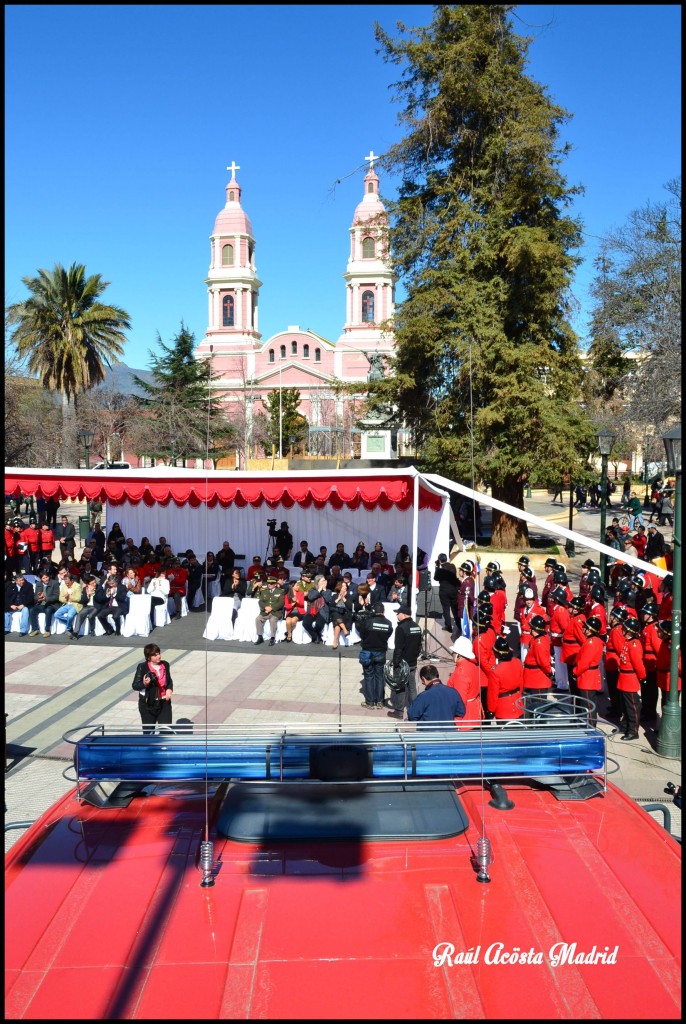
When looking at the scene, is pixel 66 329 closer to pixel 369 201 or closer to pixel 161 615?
Result: pixel 161 615

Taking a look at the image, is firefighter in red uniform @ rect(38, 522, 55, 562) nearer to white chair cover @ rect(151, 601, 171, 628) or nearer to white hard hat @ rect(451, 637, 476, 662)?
white chair cover @ rect(151, 601, 171, 628)

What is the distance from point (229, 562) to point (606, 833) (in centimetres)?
1465

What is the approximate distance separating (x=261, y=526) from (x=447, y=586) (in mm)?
6534

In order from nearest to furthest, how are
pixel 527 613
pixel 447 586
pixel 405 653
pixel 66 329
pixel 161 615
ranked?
pixel 405 653 → pixel 527 613 → pixel 447 586 → pixel 161 615 → pixel 66 329

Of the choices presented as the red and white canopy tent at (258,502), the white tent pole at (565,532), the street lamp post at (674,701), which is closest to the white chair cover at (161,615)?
the red and white canopy tent at (258,502)

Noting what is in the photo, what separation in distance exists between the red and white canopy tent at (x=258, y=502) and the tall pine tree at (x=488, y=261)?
5.76 m

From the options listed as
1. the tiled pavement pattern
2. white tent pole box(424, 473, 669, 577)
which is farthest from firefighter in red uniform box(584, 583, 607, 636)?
the tiled pavement pattern

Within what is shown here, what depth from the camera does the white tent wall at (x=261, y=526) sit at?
18.1 m

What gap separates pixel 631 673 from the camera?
898 cm

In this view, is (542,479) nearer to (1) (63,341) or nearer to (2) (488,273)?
(2) (488,273)

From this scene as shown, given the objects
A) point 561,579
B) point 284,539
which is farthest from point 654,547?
point 284,539

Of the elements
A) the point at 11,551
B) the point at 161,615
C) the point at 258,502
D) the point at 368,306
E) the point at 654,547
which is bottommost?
the point at 161,615

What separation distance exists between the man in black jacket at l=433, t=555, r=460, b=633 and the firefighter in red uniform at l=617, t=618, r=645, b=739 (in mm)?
5330

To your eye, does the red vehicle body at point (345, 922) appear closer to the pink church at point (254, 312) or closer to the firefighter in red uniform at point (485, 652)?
the firefighter in red uniform at point (485, 652)
